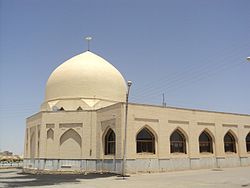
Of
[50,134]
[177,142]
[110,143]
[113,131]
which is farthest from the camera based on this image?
[50,134]

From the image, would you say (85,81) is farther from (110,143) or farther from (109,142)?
(110,143)

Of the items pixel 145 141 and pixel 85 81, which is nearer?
pixel 145 141

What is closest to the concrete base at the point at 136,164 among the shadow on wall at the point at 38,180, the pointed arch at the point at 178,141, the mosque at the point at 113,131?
the mosque at the point at 113,131

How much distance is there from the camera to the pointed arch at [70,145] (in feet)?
91.5

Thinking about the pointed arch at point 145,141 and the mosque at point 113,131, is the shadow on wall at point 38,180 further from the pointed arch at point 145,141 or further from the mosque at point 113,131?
the pointed arch at point 145,141

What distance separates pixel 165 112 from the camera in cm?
2647

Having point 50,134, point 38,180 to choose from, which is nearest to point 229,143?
point 50,134

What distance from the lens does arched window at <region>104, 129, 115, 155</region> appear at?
26.1 metres

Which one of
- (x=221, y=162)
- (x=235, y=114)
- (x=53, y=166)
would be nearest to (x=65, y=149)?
(x=53, y=166)

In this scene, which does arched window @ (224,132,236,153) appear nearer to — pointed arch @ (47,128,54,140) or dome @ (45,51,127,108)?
dome @ (45,51,127,108)

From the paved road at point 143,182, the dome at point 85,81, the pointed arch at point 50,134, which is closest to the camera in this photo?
the paved road at point 143,182

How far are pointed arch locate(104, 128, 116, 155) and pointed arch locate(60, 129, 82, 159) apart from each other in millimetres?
2845

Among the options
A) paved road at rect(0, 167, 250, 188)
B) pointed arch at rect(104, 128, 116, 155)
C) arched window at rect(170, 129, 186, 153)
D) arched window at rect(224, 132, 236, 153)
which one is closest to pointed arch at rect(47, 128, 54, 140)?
pointed arch at rect(104, 128, 116, 155)

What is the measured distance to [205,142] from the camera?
1162 inches
